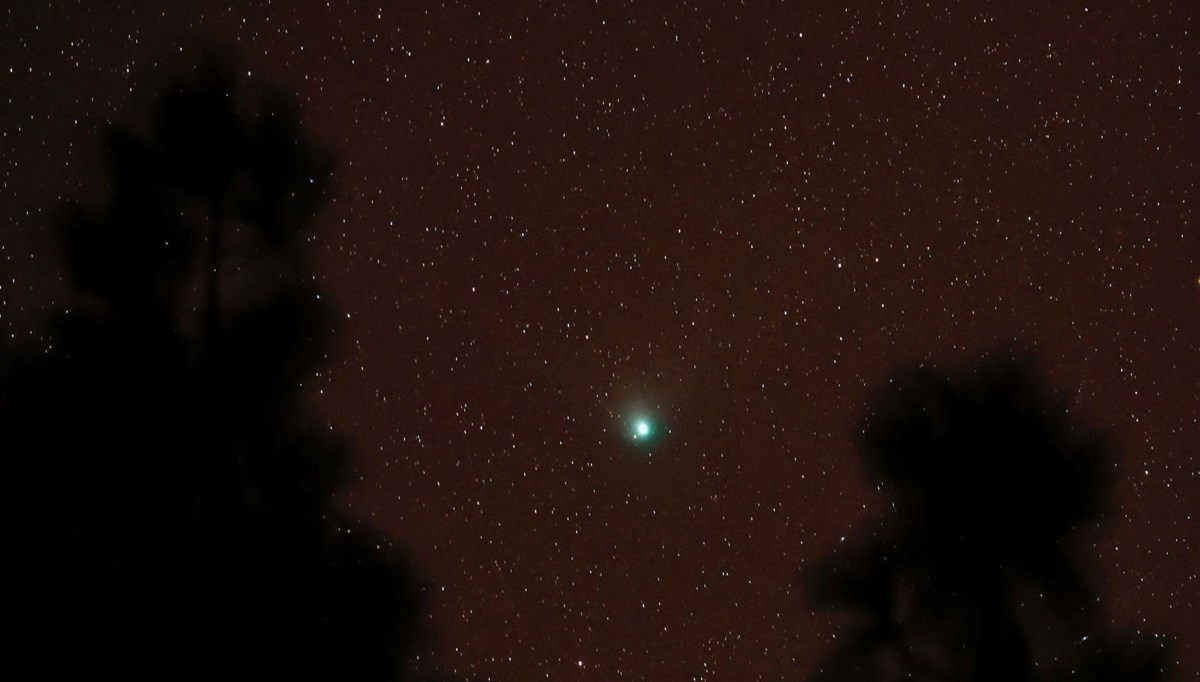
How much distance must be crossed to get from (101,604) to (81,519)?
0.28m

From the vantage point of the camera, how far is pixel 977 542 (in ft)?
19.1

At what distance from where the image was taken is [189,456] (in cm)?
459

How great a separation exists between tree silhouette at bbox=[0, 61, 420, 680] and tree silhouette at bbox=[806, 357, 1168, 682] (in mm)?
2067

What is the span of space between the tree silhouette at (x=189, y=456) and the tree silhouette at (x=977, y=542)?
6.78ft

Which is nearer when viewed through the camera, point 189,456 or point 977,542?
point 189,456

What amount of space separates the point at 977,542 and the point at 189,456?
3132 mm

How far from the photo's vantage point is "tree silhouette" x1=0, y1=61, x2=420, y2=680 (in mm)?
4379

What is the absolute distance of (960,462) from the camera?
19.2 feet

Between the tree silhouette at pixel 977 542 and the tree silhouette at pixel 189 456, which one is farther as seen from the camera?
the tree silhouette at pixel 977 542

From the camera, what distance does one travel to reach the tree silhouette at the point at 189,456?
14.4ft

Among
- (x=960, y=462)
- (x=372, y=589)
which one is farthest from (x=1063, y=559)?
(x=372, y=589)

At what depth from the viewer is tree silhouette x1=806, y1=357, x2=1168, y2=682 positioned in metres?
5.68

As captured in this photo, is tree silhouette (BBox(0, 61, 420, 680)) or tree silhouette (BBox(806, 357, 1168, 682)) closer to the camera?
tree silhouette (BBox(0, 61, 420, 680))

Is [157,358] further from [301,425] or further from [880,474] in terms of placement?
[880,474]
